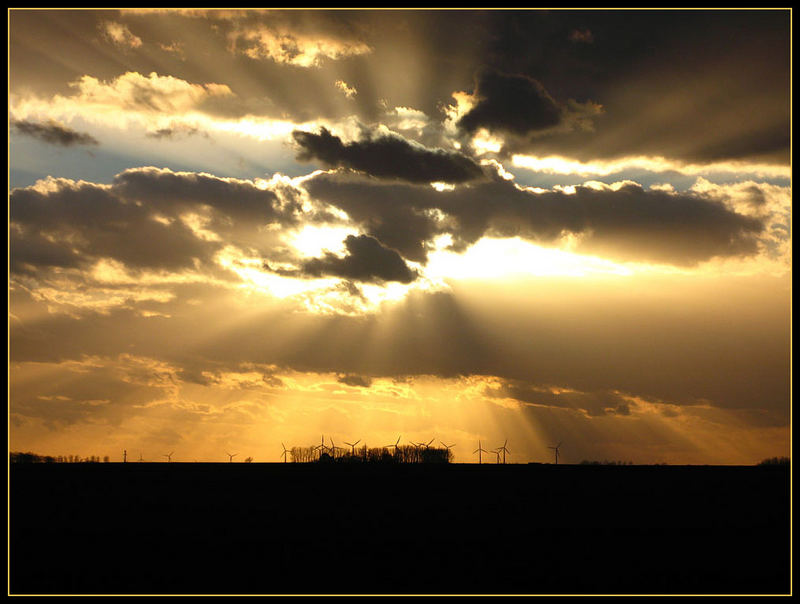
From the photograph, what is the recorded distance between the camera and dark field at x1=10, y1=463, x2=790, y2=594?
61.8m

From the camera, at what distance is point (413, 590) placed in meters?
58.2

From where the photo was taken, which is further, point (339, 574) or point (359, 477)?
point (359, 477)

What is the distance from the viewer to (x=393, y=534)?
78.8 meters

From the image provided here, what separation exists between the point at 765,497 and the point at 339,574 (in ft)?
256

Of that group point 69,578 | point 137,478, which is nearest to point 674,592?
point 69,578

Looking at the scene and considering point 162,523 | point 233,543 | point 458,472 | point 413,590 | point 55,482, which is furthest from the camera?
point 458,472

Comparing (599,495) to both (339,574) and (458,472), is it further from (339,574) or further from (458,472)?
(339,574)

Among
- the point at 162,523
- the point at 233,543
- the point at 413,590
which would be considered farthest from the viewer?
the point at 162,523

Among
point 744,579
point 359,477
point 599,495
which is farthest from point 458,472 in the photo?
point 744,579

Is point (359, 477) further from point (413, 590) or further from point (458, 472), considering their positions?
point (413, 590)

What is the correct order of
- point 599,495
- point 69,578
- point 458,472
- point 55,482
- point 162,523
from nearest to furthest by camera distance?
point 69,578
point 162,523
point 599,495
point 55,482
point 458,472

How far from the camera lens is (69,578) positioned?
61969 mm

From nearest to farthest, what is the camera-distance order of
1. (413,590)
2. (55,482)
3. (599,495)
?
1. (413,590)
2. (599,495)
3. (55,482)

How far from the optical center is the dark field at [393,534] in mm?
61750
